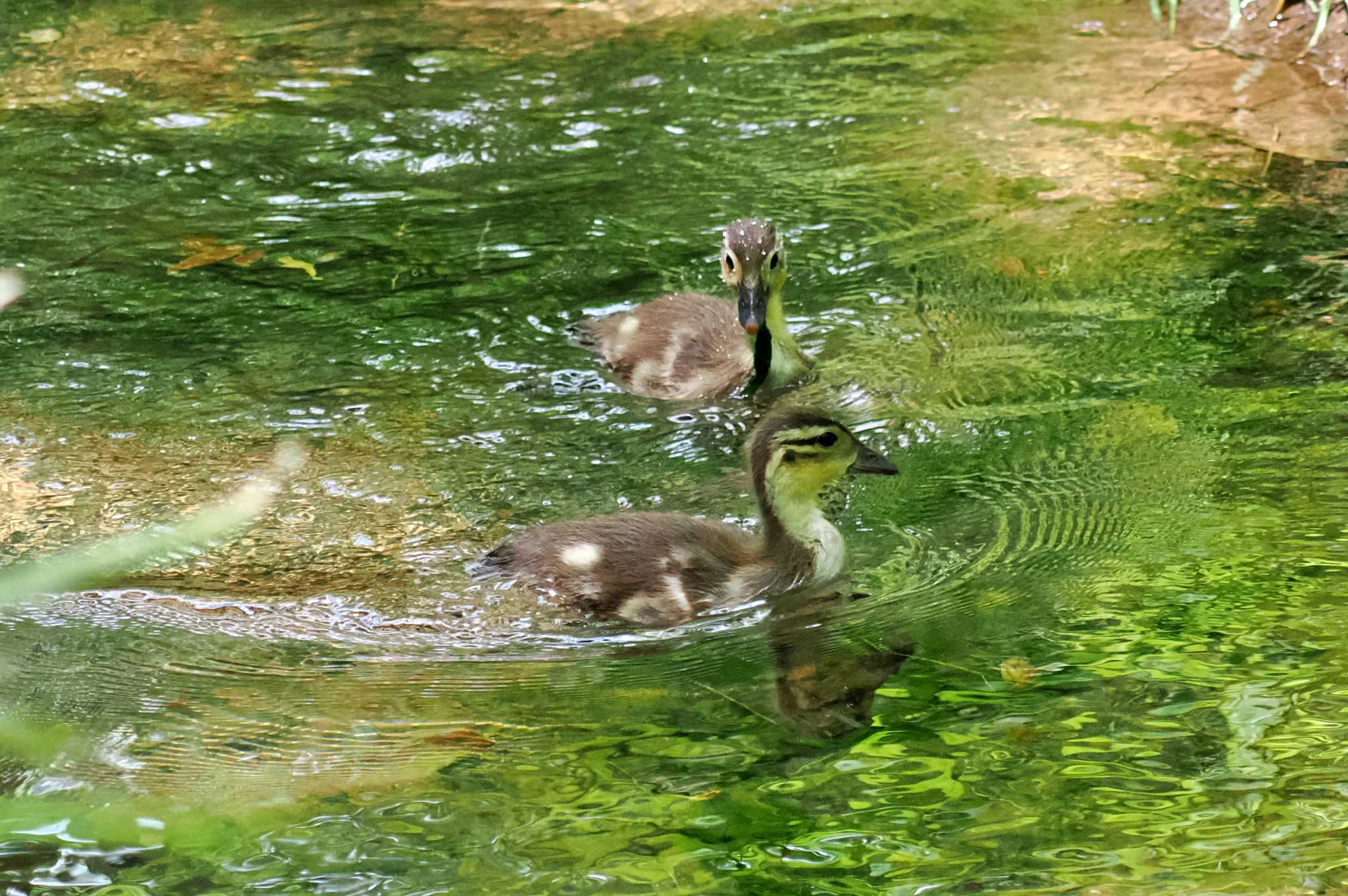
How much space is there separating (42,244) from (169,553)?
2.95 meters

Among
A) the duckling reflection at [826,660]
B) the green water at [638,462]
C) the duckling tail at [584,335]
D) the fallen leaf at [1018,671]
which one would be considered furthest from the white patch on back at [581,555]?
the duckling tail at [584,335]

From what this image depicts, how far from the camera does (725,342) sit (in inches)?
249

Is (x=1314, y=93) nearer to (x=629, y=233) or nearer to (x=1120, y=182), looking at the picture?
(x=1120, y=182)

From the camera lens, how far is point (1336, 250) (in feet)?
21.5

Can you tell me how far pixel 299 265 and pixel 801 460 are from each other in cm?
307

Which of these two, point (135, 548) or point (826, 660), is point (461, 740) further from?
point (135, 548)

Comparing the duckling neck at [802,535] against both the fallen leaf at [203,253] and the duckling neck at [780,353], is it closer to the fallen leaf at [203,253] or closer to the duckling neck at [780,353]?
the duckling neck at [780,353]

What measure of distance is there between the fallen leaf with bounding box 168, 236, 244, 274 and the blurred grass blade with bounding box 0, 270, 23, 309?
0.63 meters

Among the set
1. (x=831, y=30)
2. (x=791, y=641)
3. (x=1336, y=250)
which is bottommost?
(x=791, y=641)

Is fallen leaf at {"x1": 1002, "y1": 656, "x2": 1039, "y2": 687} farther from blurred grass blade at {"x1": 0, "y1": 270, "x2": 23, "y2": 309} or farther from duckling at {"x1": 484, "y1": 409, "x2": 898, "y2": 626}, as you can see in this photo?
blurred grass blade at {"x1": 0, "y1": 270, "x2": 23, "y2": 309}

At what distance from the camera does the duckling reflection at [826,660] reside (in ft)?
12.5

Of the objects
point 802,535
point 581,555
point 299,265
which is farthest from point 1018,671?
point 299,265

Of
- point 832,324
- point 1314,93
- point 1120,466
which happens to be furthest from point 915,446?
point 1314,93

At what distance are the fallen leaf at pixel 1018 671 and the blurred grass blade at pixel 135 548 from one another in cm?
248
